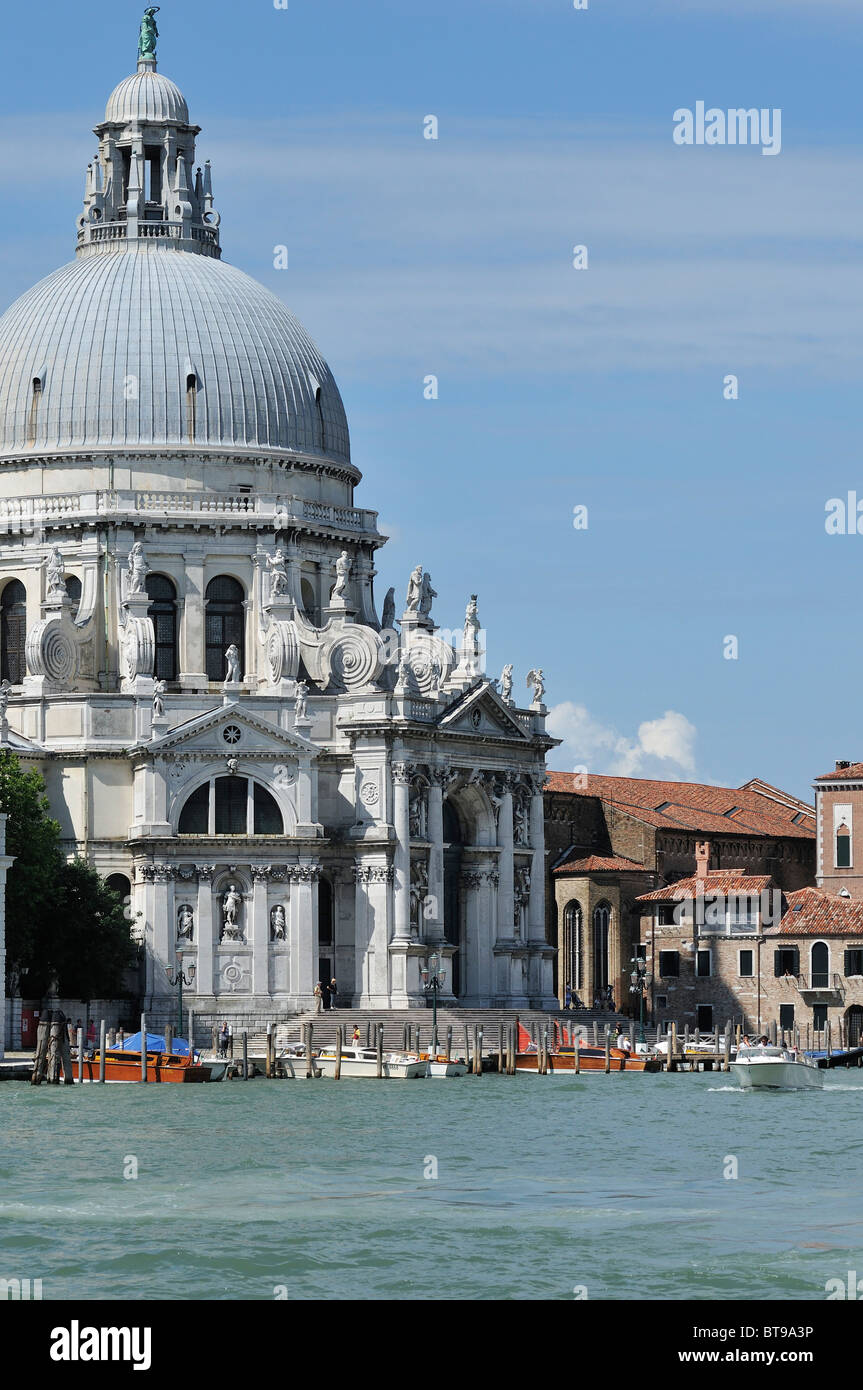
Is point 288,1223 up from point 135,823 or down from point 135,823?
down

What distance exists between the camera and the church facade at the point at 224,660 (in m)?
65.4

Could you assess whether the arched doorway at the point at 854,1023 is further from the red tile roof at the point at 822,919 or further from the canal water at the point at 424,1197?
the canal water at the point at 424,1197

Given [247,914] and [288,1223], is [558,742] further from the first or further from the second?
[288,1223]

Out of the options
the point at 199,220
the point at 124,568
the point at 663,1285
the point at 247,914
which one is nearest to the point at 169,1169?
the point at 663,1285

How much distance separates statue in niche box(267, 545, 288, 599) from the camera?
2717 inches

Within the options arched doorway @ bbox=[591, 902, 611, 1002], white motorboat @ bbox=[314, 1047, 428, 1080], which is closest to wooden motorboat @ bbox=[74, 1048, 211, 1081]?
white motorboat @ bbox=[314, 1047, 428, 1080]

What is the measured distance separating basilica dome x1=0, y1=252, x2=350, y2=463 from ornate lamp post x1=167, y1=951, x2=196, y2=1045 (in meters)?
13.0

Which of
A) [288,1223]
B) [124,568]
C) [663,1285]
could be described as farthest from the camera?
[124,568]

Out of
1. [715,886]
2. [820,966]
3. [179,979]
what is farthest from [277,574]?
[820,966]

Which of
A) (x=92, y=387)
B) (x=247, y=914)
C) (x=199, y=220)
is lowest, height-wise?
(x=247, y=914)

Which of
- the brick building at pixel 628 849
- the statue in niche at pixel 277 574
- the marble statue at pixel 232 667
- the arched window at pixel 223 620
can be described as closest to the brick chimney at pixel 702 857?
the brick building at pixel 628 849
